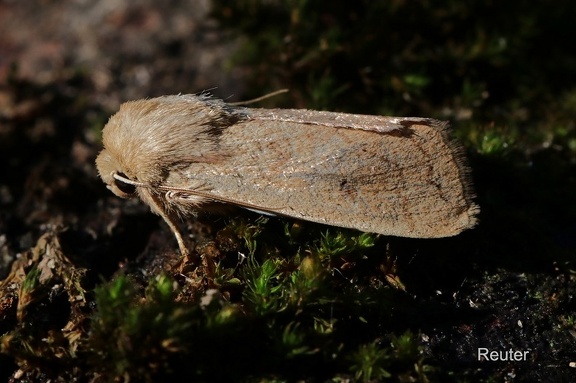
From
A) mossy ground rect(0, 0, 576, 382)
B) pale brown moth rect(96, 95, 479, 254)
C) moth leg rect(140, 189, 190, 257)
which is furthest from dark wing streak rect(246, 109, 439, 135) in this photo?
moth leg rect(140, 189, 190, 257)

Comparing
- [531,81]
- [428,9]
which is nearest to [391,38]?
[428,9]

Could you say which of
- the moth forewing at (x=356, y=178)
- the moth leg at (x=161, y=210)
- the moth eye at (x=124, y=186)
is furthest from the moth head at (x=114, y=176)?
the moth forewing at (x=356, y=178)

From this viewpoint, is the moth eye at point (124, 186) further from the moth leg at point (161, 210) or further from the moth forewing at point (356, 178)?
the moth forewing at point (356, 178)

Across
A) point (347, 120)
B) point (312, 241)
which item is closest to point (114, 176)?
point (312, 241)

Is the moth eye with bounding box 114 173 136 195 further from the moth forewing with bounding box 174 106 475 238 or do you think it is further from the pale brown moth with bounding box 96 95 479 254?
the moth forewing with bounding box 174 106 475 238

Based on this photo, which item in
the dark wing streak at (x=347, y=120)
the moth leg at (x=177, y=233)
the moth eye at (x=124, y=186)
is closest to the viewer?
the dark wing streak at (x=347, y=120)
